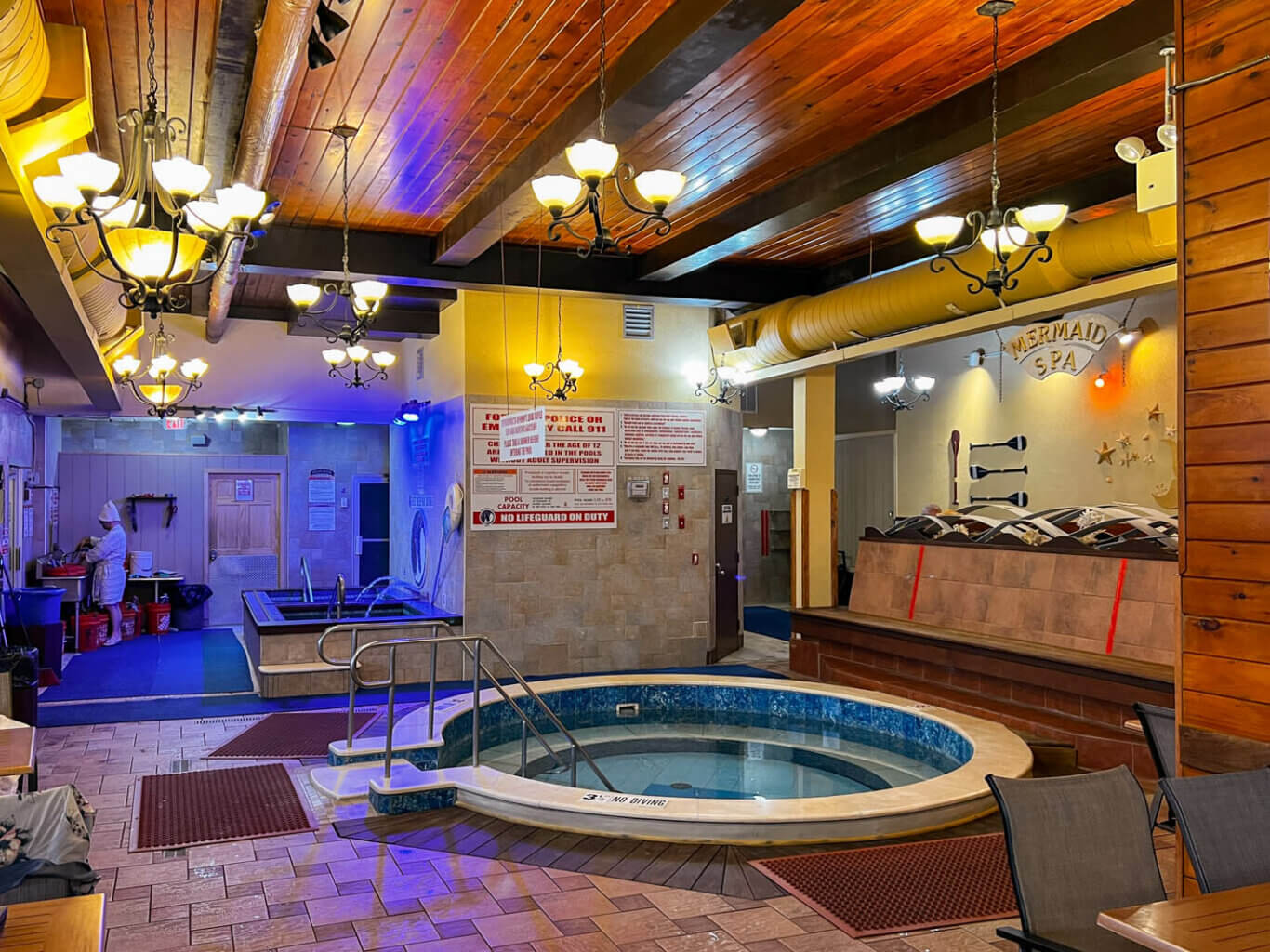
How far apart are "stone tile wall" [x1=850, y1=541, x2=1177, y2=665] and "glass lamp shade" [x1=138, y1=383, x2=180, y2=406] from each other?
6979 millimetres

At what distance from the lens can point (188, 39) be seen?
4.75 metres

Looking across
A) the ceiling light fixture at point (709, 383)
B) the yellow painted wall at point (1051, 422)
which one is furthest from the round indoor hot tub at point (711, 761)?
the yellow painted wall at point (1051, 422)

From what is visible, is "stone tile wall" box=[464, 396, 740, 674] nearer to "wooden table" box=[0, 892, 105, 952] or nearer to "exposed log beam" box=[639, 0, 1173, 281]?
"exposed log beam" box=[639, 0, 1173, 281]

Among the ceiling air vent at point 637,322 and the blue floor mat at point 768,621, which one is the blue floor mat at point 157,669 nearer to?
the ceiling air vent at point 637,322

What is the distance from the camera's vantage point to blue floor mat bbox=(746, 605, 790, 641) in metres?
12.9

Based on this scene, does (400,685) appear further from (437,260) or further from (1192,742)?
(1192,742)

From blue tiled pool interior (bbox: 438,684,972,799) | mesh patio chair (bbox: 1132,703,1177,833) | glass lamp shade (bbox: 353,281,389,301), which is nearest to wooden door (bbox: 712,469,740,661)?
blue tiled pool interior (bbox: 438,684,972,799)

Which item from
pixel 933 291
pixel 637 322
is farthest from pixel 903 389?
pixel 933 291

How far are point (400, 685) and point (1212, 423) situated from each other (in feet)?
24.8

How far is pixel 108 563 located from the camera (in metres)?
12.2

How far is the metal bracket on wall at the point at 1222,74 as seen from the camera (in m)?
2.94

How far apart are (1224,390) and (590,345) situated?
299 inches

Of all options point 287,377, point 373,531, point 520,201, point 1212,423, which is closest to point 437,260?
point 520,201

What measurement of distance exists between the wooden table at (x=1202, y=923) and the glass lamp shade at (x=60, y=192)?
403 centimetres
